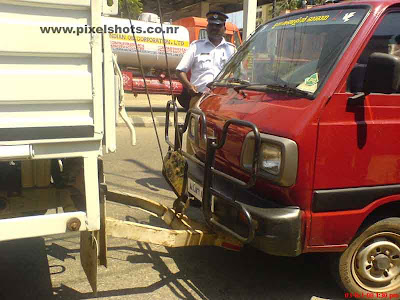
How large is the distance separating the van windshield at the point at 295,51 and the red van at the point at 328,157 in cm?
1

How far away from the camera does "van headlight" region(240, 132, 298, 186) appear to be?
7.90 ft

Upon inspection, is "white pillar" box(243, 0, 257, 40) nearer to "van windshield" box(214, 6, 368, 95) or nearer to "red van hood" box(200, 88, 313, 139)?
"van windshield" box(214, 6, 368, 95)

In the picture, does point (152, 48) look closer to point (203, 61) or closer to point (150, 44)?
point (150, 44)

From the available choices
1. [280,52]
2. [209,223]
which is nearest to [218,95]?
[280,52]

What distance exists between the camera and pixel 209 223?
9.05 ft

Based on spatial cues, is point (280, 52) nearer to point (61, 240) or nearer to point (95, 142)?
point (95, 142)

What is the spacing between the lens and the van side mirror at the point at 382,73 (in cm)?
240

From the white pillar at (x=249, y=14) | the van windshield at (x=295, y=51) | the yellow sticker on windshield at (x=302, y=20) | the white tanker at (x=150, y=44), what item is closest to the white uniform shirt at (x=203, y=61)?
the van windshield at (x=295, y=51)

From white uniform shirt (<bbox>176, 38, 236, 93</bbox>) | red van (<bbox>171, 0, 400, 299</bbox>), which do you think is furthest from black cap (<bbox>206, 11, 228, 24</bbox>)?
red van (<bbox>171, 0, 400, 299</bbox>)

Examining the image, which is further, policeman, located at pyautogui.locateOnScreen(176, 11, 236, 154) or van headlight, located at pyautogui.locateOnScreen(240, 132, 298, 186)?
policeman, located at pyautogui.locateOnScreen(176, 11, 236, 154)

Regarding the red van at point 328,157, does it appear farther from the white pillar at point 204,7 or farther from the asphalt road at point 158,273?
the white pillar at point 204,7

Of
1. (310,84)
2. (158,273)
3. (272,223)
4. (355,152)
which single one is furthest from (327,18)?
(158,273)

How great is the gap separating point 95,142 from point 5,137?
1.46ft

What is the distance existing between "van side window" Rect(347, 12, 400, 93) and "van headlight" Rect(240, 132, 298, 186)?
614 millimetres
